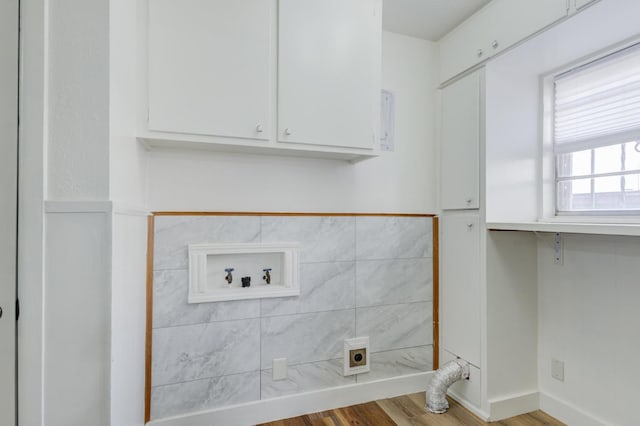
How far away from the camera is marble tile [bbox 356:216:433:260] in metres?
2.13

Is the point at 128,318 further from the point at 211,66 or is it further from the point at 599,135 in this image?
the point at 599,135

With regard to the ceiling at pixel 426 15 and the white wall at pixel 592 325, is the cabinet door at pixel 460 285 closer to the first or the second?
the white wall at pixel 592 325

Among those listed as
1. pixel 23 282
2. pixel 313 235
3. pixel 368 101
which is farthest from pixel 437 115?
pixel 23 282

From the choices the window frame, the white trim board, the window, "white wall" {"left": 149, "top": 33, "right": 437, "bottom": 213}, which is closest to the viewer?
the white trim board

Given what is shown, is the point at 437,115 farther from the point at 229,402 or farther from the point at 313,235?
the point at 229,402

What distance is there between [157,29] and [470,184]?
6.08ft

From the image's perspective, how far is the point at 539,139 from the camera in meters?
2.05

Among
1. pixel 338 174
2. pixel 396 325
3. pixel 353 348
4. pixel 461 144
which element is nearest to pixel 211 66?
pixel 338 174

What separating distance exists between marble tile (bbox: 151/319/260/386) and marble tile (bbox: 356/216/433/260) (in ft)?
2.69

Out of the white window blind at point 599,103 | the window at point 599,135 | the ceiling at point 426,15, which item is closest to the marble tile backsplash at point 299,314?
the window at point 599,135

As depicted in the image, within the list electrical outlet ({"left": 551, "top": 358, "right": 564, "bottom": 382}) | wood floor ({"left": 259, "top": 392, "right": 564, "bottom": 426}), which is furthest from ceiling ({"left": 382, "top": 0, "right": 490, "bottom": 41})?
wood floor ({"left": 259, "top": 392, "right": 564, "bottom": 426})

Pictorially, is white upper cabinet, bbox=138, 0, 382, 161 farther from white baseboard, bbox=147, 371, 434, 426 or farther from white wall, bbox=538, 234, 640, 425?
white baseboard, bbox=147, 371, 434, 426

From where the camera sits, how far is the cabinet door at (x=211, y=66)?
4.84 feet

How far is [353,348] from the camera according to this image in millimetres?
2061
